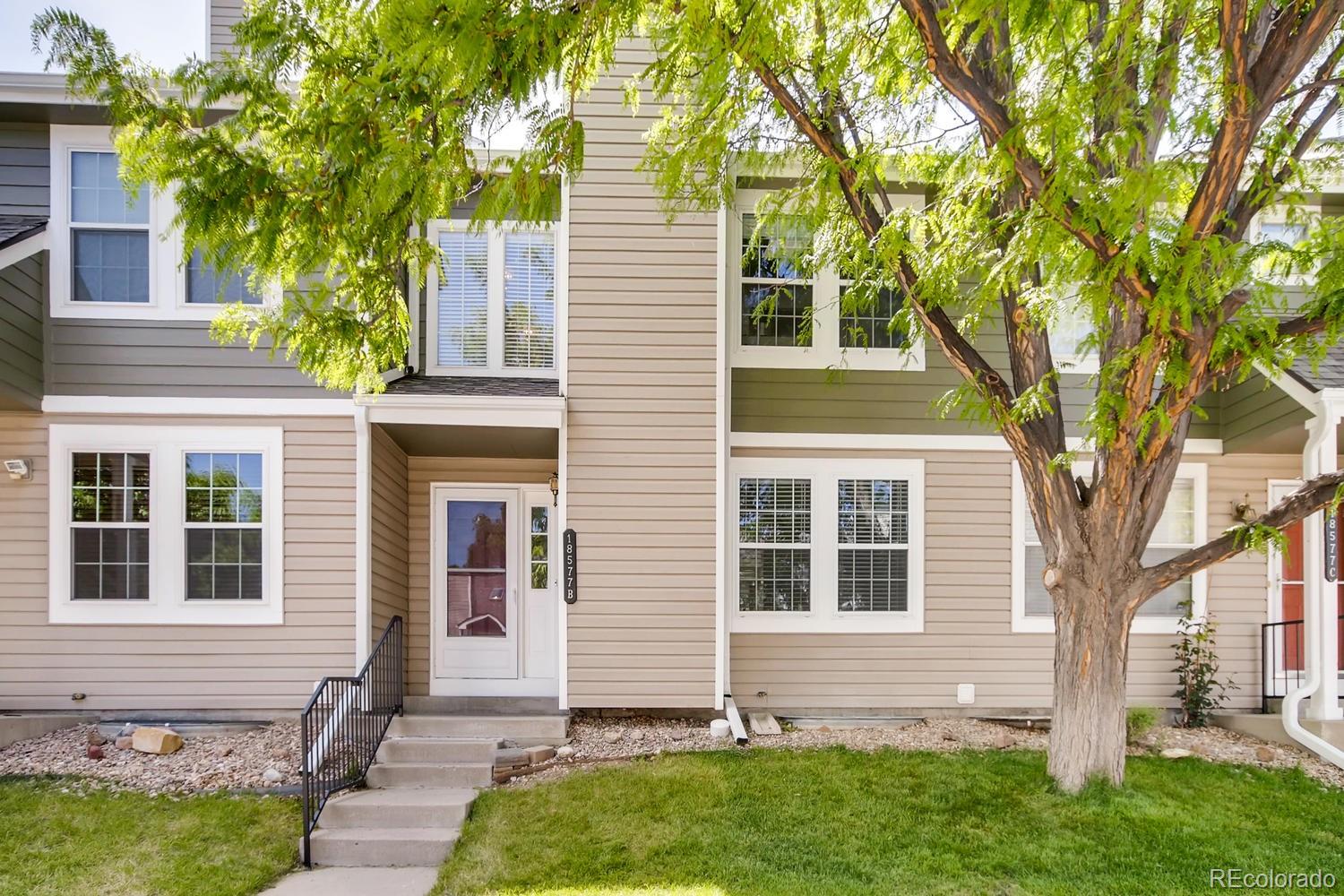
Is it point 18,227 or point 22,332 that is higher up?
point 18,227

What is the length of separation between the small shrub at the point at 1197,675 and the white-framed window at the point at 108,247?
932 cm

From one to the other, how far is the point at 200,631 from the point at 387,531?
1723 mm

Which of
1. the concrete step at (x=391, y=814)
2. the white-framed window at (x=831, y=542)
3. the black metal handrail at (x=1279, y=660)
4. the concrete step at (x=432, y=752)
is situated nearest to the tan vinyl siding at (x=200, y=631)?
the concrete step at (x=432, y=752)

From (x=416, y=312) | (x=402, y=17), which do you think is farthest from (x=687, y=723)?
(x=402, y=17)

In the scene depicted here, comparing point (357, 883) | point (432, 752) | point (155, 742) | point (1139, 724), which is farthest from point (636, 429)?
point (1139, 724)

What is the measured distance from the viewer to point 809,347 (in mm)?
7773

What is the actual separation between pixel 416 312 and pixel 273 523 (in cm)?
235

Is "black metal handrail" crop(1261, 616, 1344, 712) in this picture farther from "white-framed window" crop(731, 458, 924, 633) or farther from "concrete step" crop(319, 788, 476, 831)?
"concrete step" crop(319, 788, 476, 831)

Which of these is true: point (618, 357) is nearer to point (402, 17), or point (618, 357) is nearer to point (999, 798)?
point (402, 17)

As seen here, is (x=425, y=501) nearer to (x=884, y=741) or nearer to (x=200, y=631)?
(x=200, y=631)

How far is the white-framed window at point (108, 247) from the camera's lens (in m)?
6.96

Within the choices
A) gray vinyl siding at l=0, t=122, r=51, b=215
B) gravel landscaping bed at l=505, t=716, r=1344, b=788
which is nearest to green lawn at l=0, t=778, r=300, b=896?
gravel landscaping bed at l=505, t=716, r=1344, b=788

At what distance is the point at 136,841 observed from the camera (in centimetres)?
494

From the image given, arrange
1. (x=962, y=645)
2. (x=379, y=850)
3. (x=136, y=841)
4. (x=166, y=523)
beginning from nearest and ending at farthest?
(x=136, y=841)
(x=379, y=850)
(x=166, y=523)
(x=962, y=645)
